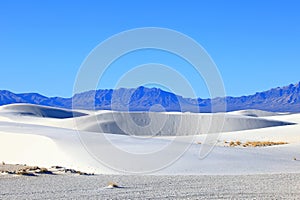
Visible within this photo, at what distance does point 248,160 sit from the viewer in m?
25.1

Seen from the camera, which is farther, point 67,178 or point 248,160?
point 248,160

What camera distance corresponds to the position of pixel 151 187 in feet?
50.6

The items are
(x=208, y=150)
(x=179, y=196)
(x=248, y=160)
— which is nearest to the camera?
(x=179, y=196)

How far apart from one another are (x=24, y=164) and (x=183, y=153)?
311 inches

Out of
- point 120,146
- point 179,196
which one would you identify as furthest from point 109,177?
point 120,146

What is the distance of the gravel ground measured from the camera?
13.7 meters

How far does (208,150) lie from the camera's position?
1126 inches

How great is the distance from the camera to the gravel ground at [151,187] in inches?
540

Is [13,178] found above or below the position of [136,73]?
below

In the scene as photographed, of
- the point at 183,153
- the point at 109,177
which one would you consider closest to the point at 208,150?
the point at 183,153

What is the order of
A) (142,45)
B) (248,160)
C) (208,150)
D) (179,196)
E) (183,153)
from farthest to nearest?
(208,150) < (183,153) < (248,160) < (142,45) < (179,196)

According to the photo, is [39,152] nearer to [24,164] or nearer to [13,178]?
[24,164]

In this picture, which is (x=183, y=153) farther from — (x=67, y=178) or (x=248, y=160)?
(x=67, y=178)

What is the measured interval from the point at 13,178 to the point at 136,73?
782 cm
